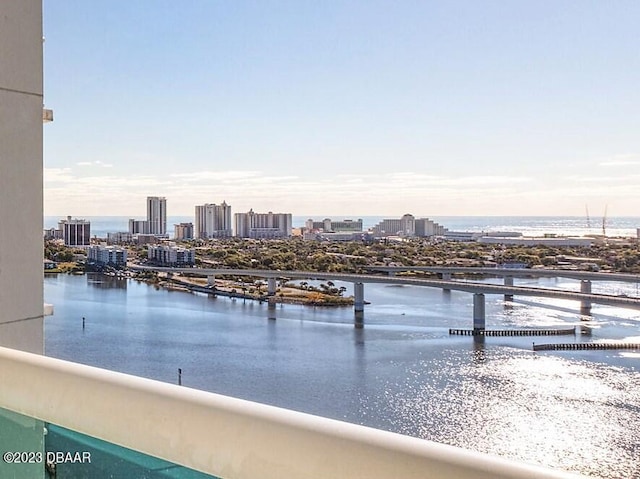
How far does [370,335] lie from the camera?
1791cm

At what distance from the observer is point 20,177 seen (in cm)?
106

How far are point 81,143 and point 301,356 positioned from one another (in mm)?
17827

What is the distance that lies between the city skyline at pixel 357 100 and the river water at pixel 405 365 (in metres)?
4.54

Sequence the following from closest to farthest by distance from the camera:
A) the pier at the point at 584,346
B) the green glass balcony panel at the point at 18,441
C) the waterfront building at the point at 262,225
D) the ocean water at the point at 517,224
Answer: the green glass balcony panel at the point at 18,441 → the pier at the point at 584,346 → the ocean water at the point at 517,224 → the waterfront building at the point at 262,225

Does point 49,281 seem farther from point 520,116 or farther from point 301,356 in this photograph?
point 520,116

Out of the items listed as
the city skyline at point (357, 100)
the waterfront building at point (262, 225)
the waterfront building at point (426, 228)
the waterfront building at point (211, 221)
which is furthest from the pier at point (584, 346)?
the waterfront building at point (426, 228)

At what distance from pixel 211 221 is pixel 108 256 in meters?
17.0

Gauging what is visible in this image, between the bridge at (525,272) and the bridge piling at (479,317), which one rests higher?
the bridge at (525,272)

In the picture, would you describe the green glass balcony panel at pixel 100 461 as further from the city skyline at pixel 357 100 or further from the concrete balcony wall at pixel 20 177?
the city skyline at pixel 357 100

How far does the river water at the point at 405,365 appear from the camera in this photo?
10.1m

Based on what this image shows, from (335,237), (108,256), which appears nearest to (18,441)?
(108,256)

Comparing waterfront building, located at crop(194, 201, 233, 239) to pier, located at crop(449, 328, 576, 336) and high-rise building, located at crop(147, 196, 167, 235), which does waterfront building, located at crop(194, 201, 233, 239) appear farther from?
pier, located at crop(449, 328, 576, 336)

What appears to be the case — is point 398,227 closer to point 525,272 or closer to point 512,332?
point 525,272

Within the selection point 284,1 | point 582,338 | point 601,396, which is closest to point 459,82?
point 284,1
